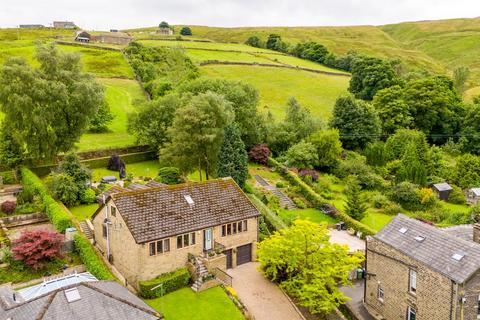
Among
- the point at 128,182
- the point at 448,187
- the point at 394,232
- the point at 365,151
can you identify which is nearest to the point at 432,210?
the point at 448,187

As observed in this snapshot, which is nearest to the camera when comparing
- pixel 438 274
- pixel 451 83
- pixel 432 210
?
pixel 438 274

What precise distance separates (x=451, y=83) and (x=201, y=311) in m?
92.3

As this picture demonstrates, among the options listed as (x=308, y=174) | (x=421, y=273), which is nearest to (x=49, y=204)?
(x=421, y=273)

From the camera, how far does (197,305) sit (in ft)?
102

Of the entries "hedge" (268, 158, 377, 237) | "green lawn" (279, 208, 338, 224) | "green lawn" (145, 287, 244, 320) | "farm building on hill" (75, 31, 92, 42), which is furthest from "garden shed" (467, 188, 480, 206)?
"farm building on hill" (75, 31, 92, 42)

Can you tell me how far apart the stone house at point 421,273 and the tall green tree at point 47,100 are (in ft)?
120

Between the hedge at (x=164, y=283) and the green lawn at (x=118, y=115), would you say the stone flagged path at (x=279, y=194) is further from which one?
the hedge at (x=164, y=283)

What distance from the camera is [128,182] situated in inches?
2126

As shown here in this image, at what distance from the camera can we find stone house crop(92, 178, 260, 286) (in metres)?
32.7

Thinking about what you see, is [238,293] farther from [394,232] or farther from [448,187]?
[448,187]

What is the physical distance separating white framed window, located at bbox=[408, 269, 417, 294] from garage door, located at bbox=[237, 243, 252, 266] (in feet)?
43.4

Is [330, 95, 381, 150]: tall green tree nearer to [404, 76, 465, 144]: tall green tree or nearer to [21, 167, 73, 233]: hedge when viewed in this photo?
[404, 76, 465, 144]: tall green tree

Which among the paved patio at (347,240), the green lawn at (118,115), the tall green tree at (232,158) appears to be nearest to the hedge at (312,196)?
the paved patio at (347,240)

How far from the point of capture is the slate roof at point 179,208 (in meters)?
33.1
